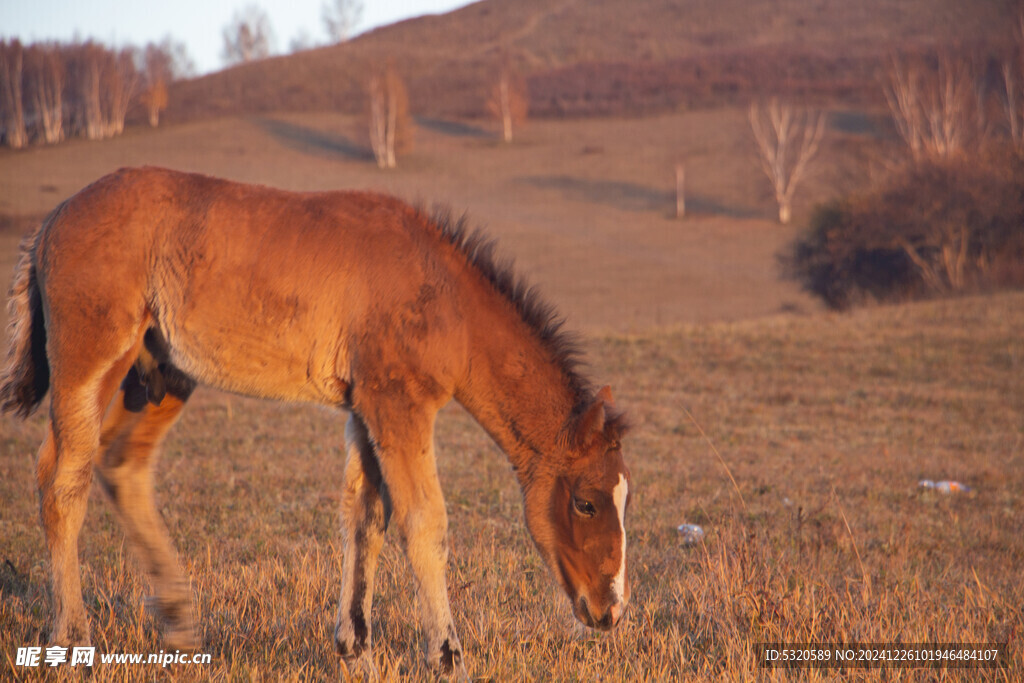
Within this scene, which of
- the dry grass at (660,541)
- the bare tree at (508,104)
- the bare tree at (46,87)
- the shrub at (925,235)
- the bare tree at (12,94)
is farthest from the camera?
the bare tree at (508,104)

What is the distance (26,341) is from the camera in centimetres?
422

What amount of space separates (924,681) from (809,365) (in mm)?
13815

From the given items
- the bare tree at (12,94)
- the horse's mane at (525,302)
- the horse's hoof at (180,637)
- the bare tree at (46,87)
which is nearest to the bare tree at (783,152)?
the bare tree at (12,94)

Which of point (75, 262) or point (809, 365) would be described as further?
point (809, 365)

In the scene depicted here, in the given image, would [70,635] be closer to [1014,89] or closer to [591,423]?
[591,423]

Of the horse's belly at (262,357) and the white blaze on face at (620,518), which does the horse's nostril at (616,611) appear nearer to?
the white blaze on face at (620,518)

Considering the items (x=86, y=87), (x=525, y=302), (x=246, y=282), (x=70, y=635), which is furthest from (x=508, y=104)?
(x=70, y=635)

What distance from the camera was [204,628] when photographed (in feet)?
14.8

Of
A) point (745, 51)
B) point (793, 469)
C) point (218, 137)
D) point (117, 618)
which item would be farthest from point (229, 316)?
point (745, 51)

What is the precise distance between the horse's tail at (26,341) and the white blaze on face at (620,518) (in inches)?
116

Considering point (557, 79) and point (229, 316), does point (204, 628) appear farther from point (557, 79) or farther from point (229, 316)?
point (557, 79)

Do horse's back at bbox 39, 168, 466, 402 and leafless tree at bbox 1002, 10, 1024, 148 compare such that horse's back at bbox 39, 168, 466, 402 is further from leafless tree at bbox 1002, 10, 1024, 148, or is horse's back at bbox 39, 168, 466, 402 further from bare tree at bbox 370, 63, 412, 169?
bare tree at bbox 370, 63, 412, 169

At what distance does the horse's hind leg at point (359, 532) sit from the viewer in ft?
13.4

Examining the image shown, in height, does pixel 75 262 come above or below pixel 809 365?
above
